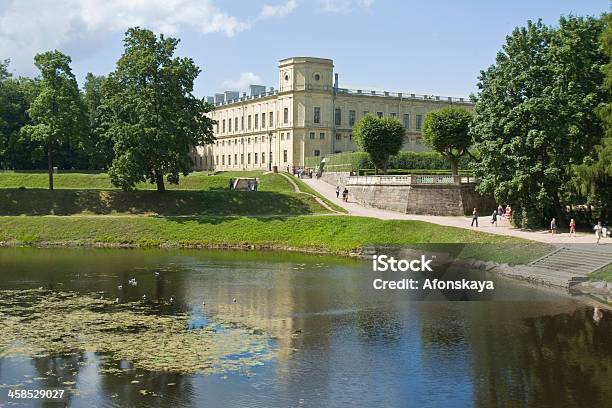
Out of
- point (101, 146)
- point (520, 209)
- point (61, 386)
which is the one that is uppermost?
point (101, 146)

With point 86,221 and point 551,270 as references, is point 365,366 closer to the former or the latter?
point 551,270

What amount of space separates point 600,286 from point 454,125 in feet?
102

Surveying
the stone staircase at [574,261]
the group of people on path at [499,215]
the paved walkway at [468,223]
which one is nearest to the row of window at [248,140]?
the paved walkway at [468,223]

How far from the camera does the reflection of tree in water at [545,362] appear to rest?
15172 millimetres

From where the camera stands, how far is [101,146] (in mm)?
59875

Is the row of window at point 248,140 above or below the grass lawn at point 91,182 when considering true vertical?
above

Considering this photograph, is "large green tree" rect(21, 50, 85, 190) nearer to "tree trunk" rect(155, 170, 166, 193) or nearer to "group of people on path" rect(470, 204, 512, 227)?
"tree trunk" rect(155, 170, 166, 193)

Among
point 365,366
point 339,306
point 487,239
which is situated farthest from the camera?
point 487,239

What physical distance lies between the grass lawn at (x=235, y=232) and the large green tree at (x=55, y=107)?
9.06 m

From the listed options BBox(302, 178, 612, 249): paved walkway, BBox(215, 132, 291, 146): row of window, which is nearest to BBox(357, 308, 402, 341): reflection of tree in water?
BBox(302, 178, 612, 249): paved walkway

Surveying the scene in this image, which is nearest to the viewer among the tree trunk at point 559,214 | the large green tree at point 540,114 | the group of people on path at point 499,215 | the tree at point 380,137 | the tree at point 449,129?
the large green tree at point 540,114

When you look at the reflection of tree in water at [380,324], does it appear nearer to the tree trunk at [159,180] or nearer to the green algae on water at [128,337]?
the green algae on water at [128,337]

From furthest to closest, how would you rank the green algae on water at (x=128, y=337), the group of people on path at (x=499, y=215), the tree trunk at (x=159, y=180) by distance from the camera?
the tree trunk at (x=159, y=180), the group of people on path at (x=499, y=215), the green algae on water at (x=128, y=337)

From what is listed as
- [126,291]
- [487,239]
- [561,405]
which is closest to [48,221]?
[126,291]
